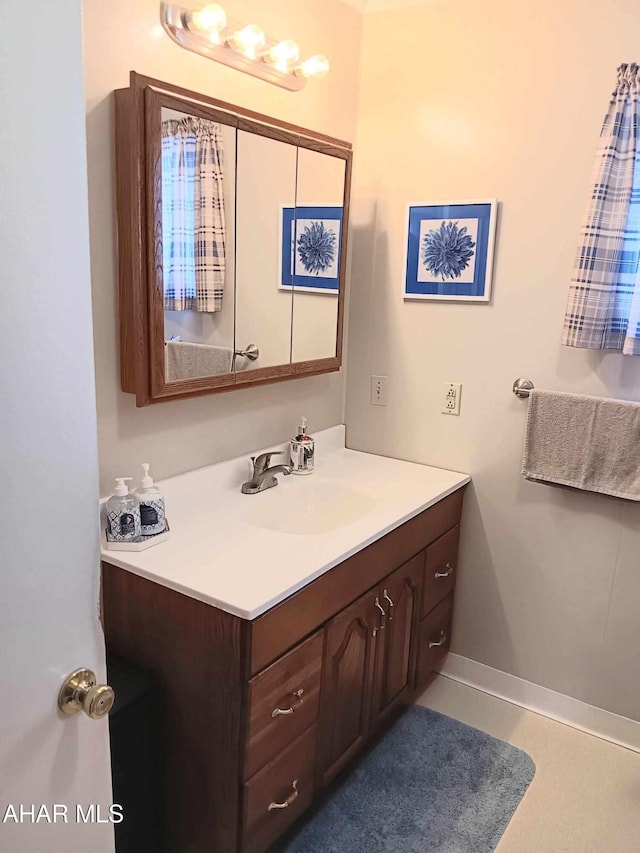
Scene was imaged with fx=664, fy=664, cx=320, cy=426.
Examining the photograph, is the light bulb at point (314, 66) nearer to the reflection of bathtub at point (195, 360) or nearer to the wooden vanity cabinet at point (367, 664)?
the reflection of bathtub at point (195, 360)

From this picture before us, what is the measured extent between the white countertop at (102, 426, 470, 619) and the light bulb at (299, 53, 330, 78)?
3.83ft

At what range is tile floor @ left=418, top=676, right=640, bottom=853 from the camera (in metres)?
1.82

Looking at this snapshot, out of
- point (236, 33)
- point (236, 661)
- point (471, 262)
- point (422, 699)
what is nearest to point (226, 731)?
point (236, 661)

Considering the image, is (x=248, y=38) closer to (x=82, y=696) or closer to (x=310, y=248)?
(x=310, y=248)

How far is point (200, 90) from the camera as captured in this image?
1.75 metres

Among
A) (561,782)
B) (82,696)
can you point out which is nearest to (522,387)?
(561,782)

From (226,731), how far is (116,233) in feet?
3.86

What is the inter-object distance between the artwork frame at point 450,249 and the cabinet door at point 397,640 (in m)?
0.90

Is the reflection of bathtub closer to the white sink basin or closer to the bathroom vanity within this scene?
the bathroom vanity

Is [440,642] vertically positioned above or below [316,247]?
below

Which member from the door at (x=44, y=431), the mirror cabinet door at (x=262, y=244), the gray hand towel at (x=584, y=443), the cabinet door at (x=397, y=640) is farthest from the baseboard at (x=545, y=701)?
the door at (x=44, y=431)

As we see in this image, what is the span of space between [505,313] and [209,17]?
1225 millimetres

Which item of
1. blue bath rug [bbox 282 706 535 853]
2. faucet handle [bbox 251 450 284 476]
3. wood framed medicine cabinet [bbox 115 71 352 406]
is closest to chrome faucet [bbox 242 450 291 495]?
faucet handle [bbox 251 450 284 476]

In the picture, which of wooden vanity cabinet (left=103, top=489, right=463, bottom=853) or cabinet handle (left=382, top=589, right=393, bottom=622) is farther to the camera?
cabinet handle (left=382, top=589, right=393, bottom=622)
